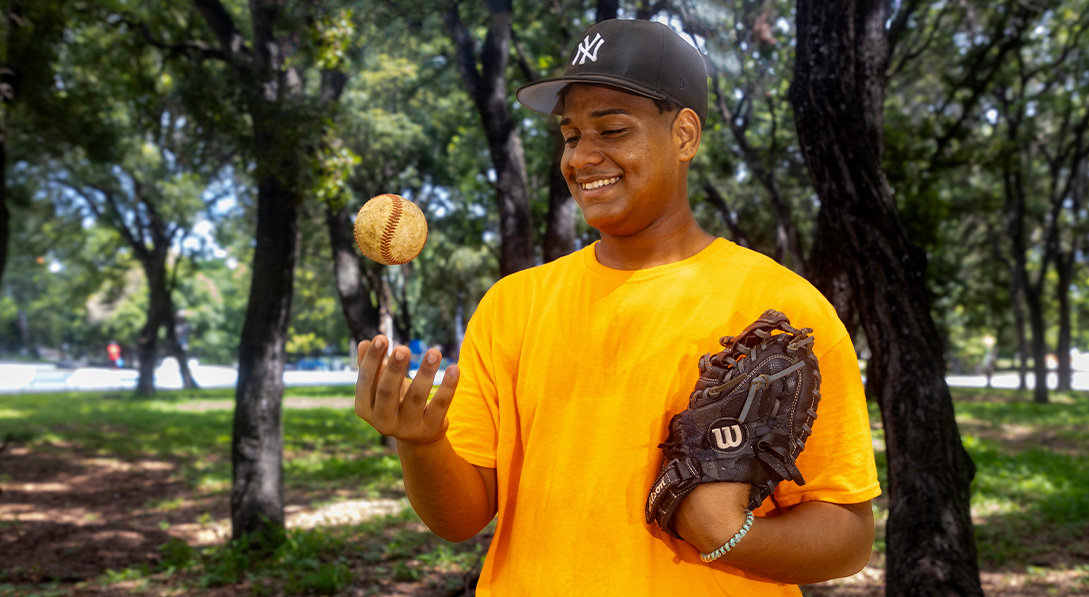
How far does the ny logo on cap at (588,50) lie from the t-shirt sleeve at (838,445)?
838mm

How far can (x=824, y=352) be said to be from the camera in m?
1.64

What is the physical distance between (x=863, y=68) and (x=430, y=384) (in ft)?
12.4

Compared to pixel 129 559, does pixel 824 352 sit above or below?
above

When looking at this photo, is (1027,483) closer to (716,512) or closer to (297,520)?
(297,520)

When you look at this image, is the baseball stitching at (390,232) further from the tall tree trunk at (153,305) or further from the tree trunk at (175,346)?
the tree trunk at (175,346)

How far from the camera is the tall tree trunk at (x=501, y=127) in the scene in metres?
8.16

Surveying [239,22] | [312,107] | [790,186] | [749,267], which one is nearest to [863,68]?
[749,267]

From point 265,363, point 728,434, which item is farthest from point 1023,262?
point 728,434

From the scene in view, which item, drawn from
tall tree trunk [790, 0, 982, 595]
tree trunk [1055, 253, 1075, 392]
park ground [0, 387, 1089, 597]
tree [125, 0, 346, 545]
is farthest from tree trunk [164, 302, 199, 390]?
tree trunk [1055, 253, 1075, 392]

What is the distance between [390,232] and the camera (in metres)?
2.04

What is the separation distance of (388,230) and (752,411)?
1.03m

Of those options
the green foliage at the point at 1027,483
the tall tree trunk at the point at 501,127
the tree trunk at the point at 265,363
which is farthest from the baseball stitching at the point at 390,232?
the green foliage at the point at 1027,483

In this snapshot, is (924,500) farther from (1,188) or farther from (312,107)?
(1,188)

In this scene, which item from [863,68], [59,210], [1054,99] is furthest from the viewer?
[59,210]
